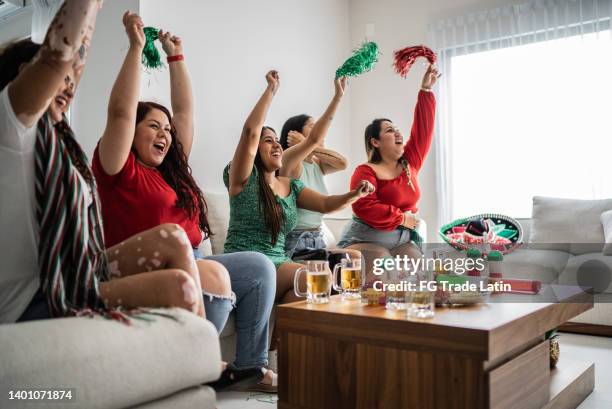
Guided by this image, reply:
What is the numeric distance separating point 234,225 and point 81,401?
4.95ft

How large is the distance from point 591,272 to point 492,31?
2263mm

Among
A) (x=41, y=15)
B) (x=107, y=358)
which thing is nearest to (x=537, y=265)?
(x=107, y=358)

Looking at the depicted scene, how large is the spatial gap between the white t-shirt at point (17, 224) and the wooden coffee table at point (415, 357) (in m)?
0.71

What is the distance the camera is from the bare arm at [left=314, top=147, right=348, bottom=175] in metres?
3.55

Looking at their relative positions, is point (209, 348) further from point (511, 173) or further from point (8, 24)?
point (511, 173)

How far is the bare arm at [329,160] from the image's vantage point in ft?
11.7

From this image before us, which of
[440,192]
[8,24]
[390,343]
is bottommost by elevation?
[390,343]

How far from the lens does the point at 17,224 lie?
1103 millimetres

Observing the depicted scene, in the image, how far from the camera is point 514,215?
439 centimetres

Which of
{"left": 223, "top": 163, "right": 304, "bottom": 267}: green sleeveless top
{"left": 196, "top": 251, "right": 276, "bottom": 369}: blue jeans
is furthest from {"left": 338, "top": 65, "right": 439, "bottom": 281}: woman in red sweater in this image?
{"left": 196, "top": 251, "right": 276, "bottom": 369}: blue jeans

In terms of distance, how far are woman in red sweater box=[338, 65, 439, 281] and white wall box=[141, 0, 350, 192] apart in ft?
3.27

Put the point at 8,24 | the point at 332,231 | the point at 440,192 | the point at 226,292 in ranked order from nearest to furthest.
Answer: the point at 226,292
the point at 8,24
the point at 332,231
the point at 440,192

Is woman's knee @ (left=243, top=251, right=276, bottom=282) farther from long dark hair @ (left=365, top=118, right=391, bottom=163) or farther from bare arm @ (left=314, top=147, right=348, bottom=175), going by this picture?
bare arm @ (left=314, top=147, right=348, bottom=175)

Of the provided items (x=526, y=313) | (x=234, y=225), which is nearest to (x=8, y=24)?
(x=234, y=225)
